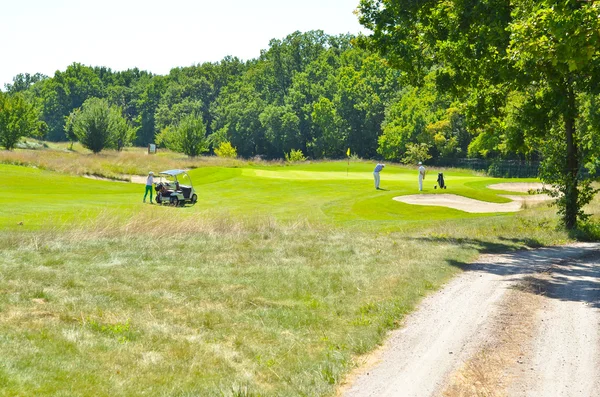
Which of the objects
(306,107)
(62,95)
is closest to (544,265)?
(306,107)

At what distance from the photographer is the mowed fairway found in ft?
28.9

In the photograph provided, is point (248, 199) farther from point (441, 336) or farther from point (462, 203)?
point (441, 336)

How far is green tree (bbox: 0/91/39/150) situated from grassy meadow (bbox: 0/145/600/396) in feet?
173

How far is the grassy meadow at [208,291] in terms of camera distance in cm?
883

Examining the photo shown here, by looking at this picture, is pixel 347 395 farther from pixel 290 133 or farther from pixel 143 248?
pixel 290 133

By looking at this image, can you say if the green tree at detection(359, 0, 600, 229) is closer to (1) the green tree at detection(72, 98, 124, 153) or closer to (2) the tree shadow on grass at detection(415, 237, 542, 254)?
(2) the tree shadow on grass at detection(415, 237, 542, 254)

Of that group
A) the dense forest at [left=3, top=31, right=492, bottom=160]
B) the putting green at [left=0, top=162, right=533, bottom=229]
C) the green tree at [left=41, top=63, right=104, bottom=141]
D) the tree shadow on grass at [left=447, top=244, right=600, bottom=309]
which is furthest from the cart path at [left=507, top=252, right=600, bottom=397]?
the green tree at [left=41, top=63, right=104, bottom=141]

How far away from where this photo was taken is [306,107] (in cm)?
12188

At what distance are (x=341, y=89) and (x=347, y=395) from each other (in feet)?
362

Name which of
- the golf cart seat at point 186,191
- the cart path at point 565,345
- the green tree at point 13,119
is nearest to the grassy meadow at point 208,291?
the cart path at point 565,345

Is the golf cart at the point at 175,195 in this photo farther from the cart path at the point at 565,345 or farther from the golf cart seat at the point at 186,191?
the cart path at the point at 565,345

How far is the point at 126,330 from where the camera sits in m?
10.6

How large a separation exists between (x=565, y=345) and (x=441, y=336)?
1728 mm

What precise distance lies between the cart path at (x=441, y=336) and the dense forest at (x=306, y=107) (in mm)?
63017
